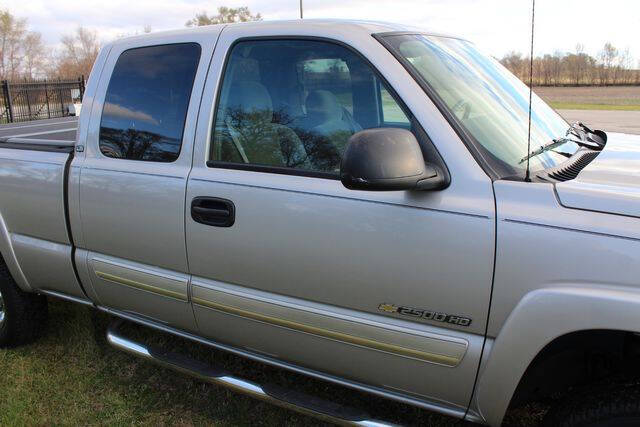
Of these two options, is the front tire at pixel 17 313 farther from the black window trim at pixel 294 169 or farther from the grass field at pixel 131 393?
the black window trim at pixel 294 169

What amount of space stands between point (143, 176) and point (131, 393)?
1.31 meters

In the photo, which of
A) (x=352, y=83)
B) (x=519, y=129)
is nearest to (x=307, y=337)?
(x=352, y=83)

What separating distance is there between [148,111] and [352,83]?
1.11m

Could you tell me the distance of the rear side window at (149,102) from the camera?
8.48 ft

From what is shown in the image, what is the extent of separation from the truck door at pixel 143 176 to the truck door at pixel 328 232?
11cm

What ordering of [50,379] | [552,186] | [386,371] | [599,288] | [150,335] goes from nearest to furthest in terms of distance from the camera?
1. [599,288]
2. [552,186]
3. [386,371]
4. [50,379]
5. [150,335]

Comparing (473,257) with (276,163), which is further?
(276,163)

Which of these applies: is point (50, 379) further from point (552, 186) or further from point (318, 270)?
point (552, 186)

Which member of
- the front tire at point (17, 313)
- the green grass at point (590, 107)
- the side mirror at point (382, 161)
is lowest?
the green grass at point (590, 107)

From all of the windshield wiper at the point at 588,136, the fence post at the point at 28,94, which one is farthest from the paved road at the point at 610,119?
the fence post at the point at 28,94

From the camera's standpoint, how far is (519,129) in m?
2.25

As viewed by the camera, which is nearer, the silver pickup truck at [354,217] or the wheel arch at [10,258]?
the silver pickup truck at [354,217]

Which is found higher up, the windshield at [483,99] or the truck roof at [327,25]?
the truck roof at [327,25]

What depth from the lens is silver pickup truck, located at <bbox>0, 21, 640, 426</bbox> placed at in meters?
1.78
